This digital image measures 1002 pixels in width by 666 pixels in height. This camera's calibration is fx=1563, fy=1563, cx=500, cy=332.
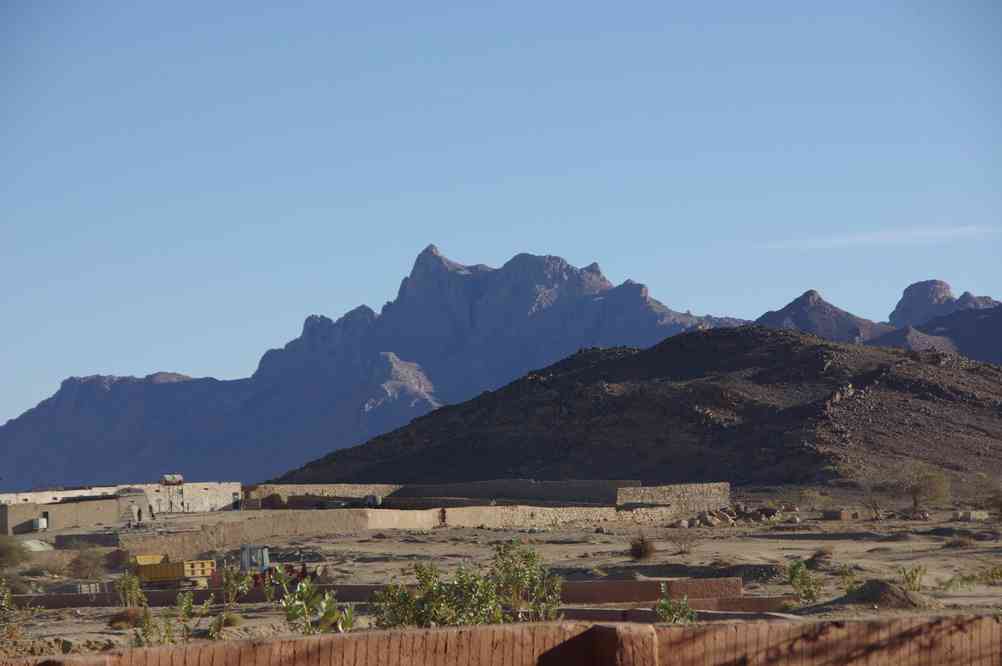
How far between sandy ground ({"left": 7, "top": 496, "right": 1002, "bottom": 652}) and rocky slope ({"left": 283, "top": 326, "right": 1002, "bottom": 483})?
20013mm

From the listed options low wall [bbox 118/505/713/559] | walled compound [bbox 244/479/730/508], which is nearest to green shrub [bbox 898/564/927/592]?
low wall [bbox 118/505/713/559]

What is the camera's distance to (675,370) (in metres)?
79.9

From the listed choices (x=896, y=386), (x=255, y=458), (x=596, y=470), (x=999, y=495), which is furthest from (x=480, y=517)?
(x=255, y=458)

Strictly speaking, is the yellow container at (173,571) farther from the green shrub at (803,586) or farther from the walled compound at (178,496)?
the walled compound at (178,496)

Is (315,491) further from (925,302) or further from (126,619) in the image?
(925,302)

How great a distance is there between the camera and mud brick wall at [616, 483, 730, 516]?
51812 millimetres

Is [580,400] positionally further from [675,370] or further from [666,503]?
[666,503]

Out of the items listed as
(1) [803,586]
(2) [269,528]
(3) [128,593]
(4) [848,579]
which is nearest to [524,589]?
(1) [803,586]

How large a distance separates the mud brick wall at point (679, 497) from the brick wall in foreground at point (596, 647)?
41.6 m

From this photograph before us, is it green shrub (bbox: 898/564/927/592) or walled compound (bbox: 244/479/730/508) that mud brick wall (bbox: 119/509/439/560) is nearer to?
walled compound (bbox: 244/479/730/508)

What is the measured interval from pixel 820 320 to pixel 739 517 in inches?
3740

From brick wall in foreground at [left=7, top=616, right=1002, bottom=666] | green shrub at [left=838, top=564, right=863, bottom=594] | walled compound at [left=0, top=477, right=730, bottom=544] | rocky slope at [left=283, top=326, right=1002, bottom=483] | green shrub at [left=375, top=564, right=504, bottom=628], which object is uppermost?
rocky slope at [left=283, top=326, right=1002, bottom=483]

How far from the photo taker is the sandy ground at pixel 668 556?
926 inches

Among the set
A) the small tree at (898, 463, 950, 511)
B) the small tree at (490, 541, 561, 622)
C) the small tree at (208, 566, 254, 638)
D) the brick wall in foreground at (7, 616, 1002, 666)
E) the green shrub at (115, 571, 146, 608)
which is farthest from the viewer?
the small tree at (898, 463, 950, 511)
